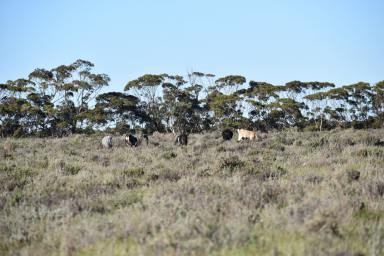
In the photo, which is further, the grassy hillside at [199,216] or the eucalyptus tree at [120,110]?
the eucalyptus tree at [120,110]

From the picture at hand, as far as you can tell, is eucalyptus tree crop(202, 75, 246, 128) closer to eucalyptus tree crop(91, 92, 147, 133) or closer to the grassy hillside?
eucalyptus tree crop(91, 92, 147, 133)

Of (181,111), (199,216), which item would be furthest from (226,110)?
(199,216)

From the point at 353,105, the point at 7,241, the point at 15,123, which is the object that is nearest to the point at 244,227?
the point at 7,241

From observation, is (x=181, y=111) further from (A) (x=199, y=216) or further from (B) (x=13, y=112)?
(A) (x=199, y=216)

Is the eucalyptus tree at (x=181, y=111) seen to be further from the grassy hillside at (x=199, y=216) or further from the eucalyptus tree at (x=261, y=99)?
the grassy hillside at (x=199, y=216)

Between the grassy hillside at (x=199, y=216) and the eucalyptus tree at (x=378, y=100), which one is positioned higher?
the eucalyptus tree at (x=378, y=100)

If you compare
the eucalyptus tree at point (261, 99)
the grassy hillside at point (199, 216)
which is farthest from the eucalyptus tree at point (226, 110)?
the grassy hillside at point (199, 216)

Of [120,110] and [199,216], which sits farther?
[120,110]

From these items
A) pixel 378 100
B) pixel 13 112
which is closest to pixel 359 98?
pixel 378 100

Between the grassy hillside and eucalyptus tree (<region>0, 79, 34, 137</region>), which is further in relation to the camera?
eucalyptus tree (<region>0, 79, 34, 137</region>)

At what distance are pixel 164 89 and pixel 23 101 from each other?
16.1 meters

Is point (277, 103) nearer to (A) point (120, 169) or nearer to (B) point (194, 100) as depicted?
(B) point (194, 100)

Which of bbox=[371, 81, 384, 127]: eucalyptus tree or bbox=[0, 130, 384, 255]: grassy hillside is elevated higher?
bbox=[371, 81, 384, 127]: eucalyptus tree

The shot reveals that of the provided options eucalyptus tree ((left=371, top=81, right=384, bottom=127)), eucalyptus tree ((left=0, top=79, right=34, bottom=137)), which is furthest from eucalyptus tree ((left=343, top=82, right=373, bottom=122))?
eucalyptus tree ((left=0, top=79, right=34, bottom=137))
